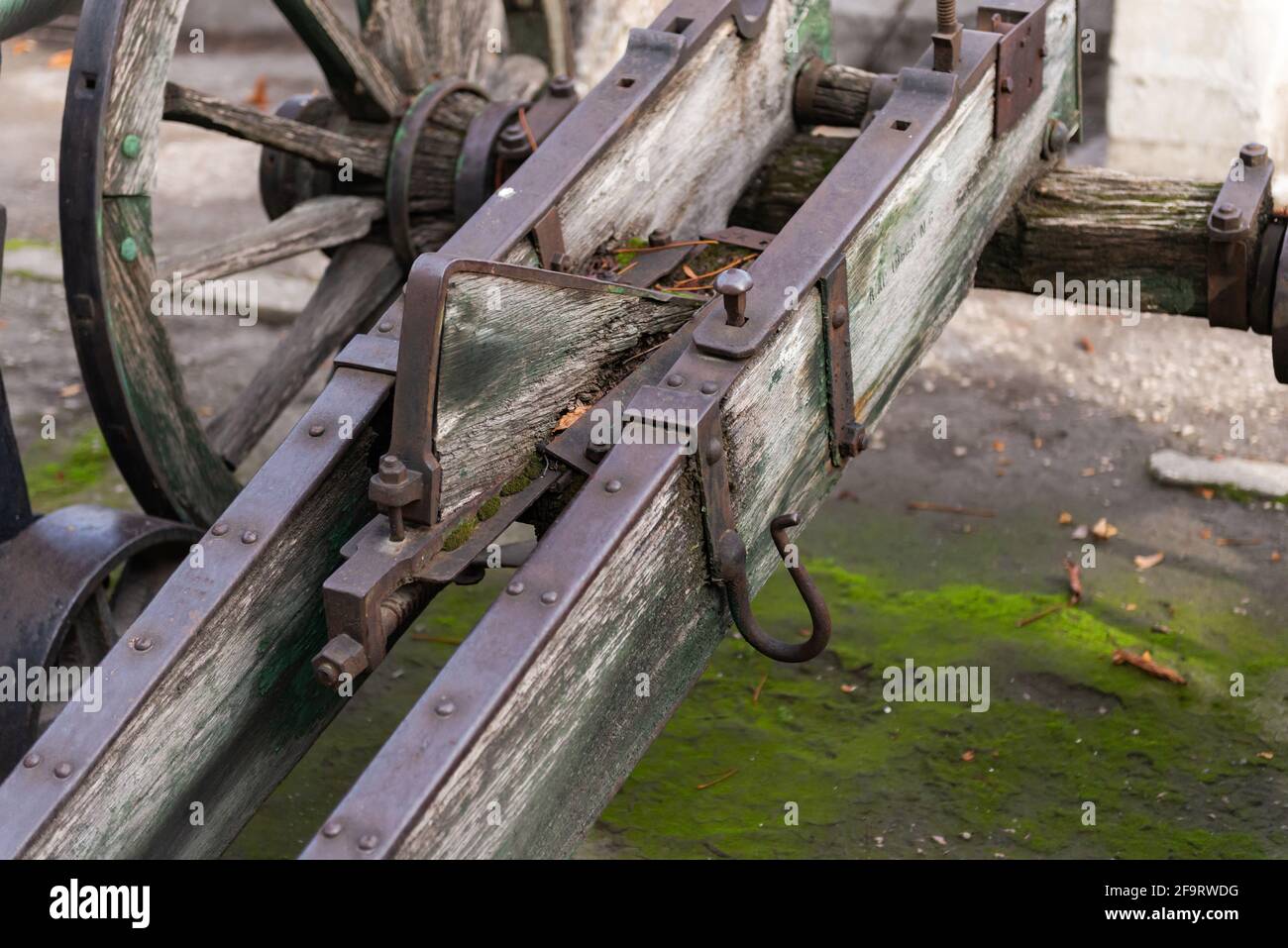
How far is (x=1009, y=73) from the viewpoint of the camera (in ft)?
9.66

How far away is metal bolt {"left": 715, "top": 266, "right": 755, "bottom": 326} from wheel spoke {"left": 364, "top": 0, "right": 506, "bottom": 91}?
1832 millimetres

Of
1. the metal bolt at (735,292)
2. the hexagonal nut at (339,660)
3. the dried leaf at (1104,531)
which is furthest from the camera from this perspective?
the dried leaf at (1104,531)

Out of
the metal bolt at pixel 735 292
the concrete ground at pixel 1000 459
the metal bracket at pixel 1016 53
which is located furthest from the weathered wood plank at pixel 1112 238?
the metal bolt at pixel 735 292

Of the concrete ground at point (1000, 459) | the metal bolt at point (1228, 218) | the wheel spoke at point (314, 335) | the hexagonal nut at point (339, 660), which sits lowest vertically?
the concrete ground at point (1000, 459)

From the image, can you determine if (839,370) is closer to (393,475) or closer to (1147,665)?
(393,475)

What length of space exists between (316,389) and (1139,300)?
2.78 meters

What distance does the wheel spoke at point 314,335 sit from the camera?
3.64 m

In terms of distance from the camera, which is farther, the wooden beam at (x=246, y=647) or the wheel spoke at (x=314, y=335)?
the wheel spoke at (x=314, y=335)

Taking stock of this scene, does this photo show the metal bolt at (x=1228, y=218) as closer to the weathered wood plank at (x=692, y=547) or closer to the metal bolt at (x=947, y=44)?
the weathered wood plank at (x=692, y=547)

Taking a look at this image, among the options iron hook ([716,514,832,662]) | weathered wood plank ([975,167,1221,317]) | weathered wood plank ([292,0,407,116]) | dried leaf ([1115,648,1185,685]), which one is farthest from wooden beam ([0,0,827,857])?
dried leaf ([1115,648,1185,685])

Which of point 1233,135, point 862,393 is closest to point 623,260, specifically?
point 862,393

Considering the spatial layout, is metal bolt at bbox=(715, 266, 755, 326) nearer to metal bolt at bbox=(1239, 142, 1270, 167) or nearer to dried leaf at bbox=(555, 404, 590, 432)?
dried leaf at bbox=(555, 404, 590, 432)

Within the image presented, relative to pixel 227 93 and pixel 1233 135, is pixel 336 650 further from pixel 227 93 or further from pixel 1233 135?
pixel 227 93

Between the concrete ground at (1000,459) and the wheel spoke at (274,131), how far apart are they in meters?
1.08
